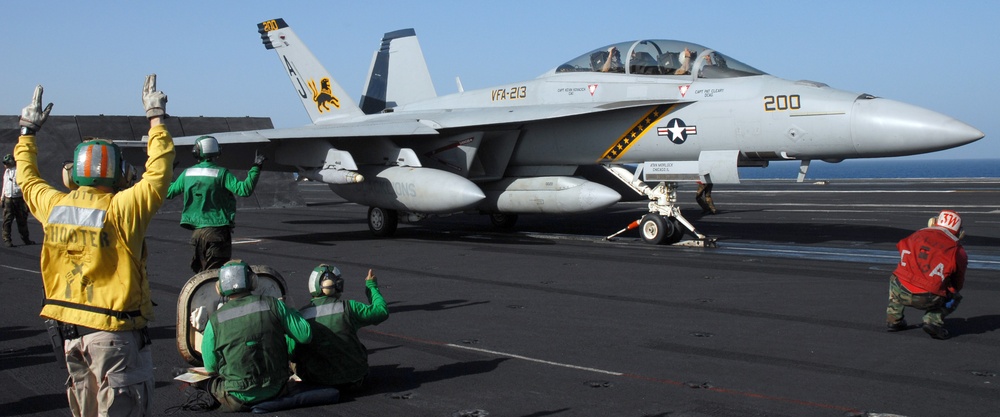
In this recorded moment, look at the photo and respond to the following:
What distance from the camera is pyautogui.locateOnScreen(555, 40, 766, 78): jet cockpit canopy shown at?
14719 millimetres

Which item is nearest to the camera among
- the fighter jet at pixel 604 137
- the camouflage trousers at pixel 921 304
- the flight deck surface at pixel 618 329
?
the flight deck surface at pixel 618 329

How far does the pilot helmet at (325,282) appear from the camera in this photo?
251 inches

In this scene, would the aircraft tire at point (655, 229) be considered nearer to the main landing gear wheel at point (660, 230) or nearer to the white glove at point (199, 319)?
the main landing gear wheel at point (660, 230)

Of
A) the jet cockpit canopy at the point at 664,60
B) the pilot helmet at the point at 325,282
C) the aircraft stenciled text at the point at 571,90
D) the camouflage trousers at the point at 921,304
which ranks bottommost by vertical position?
the camouflage trousers at the point at 921,304

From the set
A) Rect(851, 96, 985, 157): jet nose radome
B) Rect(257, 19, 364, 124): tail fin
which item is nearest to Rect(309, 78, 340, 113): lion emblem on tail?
Rect(257, 19, 364, 124): tail fin

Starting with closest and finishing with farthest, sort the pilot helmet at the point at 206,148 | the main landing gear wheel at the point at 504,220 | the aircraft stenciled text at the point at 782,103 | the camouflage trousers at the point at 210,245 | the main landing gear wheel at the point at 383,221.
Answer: the camouflage trousers at the point at 210,245 → the pilot helmet at the point at 206,148 → the aircraft stenciled text at the point at 782,103 → the main landing gear wheel at the point at 383,221 → the main landing gear wheel at the point at 504,220

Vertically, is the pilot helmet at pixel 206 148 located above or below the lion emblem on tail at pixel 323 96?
below

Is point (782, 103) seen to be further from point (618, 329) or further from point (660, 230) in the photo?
point (618, 329)

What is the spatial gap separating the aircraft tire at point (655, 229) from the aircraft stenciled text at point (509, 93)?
11.4 ft

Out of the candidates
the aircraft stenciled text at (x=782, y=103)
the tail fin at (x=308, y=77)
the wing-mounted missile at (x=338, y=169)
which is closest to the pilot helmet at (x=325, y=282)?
the aircraft stenciled text at (x=782, y=103)

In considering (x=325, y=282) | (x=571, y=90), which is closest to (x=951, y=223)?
(x=325, y=282)

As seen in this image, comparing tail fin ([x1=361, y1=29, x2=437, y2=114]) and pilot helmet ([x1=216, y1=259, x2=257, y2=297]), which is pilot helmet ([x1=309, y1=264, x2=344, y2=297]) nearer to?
pilot helmet ([x1=216, y1=259, x2=257, y2=297])

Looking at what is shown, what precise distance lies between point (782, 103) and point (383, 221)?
7.72 meters

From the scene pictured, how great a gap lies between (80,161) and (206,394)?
2337mm
